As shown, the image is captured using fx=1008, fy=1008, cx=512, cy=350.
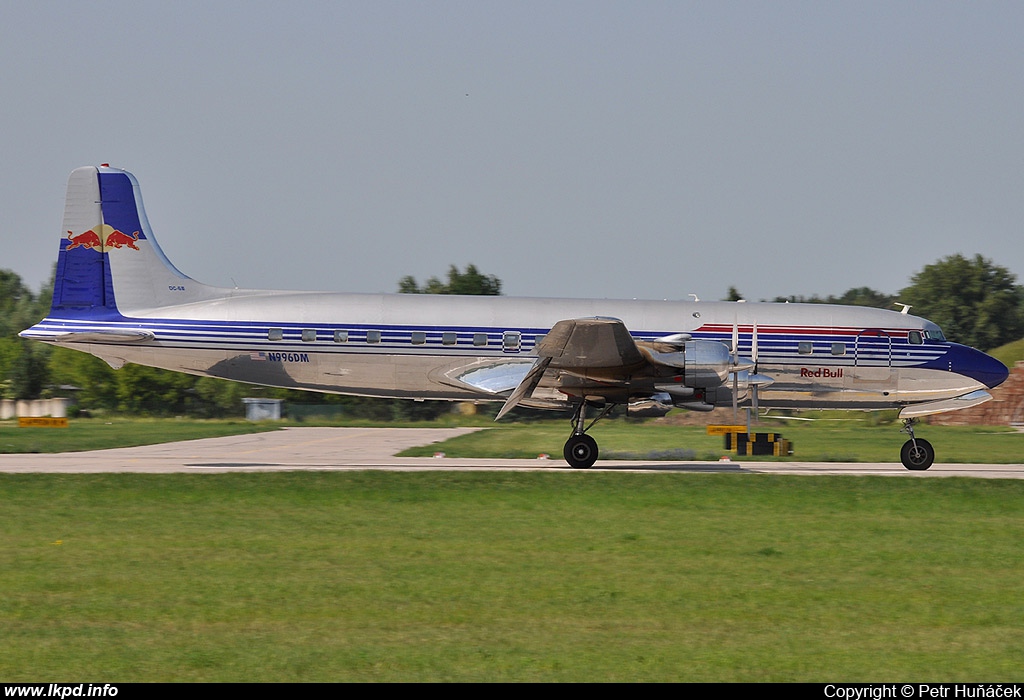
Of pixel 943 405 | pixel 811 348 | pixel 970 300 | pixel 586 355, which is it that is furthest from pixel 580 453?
pixel 970 300

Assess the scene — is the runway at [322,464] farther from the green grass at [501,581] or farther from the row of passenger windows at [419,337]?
the green grass at [501,581]

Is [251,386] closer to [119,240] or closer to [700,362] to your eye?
[119,240]

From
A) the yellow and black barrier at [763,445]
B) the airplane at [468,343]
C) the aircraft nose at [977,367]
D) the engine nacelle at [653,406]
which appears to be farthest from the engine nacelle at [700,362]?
the yellow and black barrier at [763,445]

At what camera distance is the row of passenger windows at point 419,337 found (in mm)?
21836

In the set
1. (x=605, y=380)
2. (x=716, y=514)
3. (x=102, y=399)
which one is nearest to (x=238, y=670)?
(x=716, y=514)

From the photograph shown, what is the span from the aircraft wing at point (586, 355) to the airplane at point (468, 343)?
0.09 metres

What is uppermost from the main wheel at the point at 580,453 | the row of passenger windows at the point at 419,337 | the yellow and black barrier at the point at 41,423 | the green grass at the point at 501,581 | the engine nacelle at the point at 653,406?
the row of passenger windows at the point at 419,337

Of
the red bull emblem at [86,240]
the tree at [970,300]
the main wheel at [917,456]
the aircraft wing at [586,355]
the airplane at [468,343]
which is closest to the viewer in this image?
the aircraft wing at [586,355]

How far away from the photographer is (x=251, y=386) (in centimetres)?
4100

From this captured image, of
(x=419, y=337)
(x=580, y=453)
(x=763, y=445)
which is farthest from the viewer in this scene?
(x=763, y=445)

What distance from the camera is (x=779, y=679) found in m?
7.25

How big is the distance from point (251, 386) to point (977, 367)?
27842 mm

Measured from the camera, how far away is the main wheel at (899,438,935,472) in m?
22.2

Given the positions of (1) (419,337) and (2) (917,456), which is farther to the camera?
(2) (917,456)
